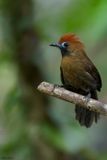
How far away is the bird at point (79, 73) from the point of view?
9.12 ft

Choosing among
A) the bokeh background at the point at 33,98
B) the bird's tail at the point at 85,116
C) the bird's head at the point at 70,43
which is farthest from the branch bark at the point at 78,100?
the bokeh background at the point at 33,98

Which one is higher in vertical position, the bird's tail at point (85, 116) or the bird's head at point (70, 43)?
the bird's head at point (70, 43)

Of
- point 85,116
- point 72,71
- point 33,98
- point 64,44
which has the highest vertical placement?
point 64,44

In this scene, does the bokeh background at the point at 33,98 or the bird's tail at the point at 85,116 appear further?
the bokeh background at the point at 33,98

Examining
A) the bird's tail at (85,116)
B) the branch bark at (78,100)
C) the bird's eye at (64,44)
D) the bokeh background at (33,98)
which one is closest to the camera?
the branch bark at (78,100)

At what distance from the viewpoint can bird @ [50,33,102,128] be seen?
9.12ft

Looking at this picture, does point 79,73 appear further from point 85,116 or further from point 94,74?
point 85,116

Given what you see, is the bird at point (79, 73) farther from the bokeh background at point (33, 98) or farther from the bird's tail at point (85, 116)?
the bokeh background at point (33, 98)

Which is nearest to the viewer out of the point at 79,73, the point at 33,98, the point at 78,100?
the point at 78,100

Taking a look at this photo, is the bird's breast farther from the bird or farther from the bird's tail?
the bird's tail

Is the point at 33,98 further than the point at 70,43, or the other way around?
the point at 33,98

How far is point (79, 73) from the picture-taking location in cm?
294

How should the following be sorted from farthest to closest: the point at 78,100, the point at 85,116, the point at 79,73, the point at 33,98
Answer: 1. the point at 33,98
2. the point at 79,73
3. the point at 85,116
4. the point at 78,100

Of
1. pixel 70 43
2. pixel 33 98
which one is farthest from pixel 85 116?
pixel 33 98
